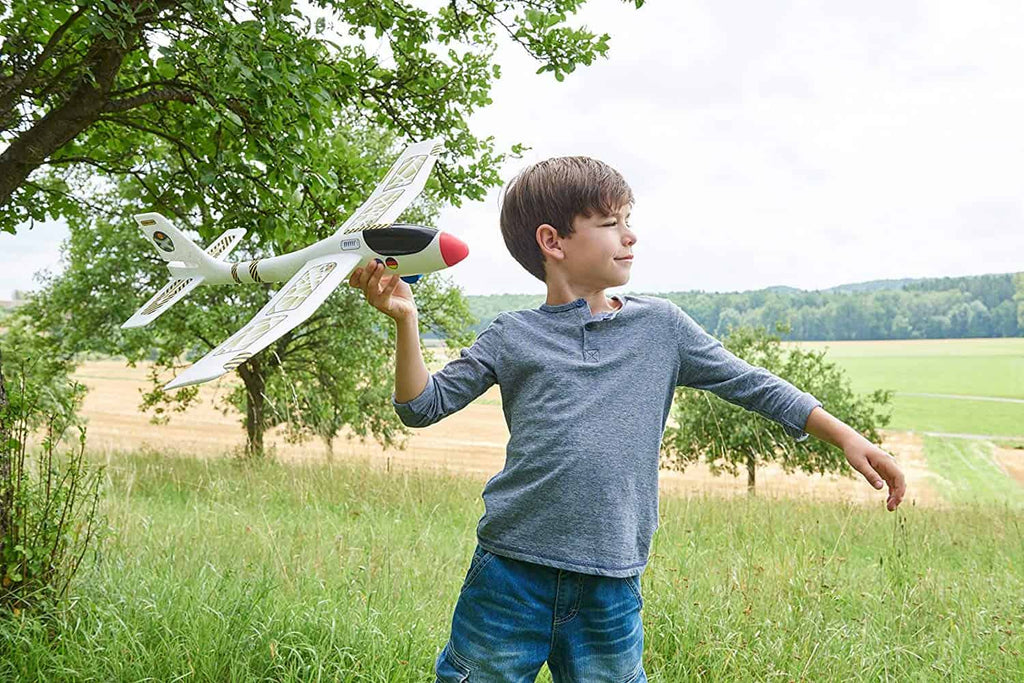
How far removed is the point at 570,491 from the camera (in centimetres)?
189

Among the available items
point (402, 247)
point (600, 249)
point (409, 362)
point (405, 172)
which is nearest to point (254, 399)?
point (405, 172)

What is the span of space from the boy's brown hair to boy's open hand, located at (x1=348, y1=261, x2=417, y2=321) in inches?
15.0

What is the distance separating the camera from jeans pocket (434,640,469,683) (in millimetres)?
1946

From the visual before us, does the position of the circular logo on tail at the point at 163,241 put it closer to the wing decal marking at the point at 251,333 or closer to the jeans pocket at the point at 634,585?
the wing decal marking at the point at 251,333

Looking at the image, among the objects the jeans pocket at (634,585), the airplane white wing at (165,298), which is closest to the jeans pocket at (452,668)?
the jeans pocket at (634,585)

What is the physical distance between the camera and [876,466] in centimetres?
193

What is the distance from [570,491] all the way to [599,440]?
14 centimetres

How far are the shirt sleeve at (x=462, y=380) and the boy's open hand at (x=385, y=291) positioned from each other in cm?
19

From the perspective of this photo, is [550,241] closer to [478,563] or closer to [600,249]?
[600,249]

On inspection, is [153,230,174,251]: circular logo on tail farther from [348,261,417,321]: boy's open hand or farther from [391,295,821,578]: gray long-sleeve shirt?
[391,295,821,578]: gray long-sleeve shirt

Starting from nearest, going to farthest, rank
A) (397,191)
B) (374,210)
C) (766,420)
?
(374,210)
(397,191)
(766,420)

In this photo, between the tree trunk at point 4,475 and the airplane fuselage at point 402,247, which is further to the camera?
the tree trunk at point 4,475

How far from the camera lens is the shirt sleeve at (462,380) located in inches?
80.2

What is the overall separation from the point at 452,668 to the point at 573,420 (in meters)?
0.69
